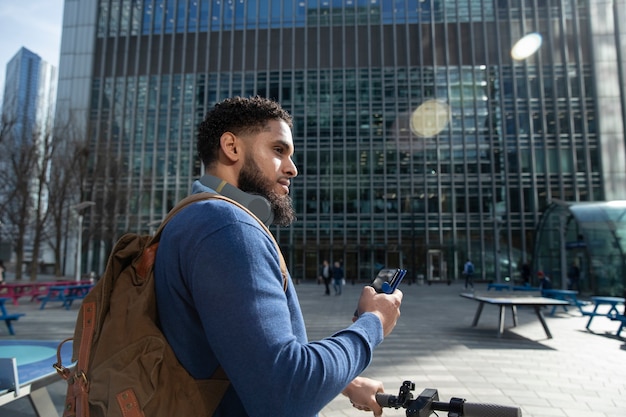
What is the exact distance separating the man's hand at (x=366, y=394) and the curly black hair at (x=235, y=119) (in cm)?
100

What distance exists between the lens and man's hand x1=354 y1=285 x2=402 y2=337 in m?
1.33

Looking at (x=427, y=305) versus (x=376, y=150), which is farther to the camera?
(x=376, y=150)

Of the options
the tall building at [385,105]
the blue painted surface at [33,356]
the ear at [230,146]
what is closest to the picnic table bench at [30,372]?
the blue painted surface at [33,356]

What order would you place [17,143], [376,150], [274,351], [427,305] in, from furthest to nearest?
[376,150] < [17,143] < [427,305] < [274,351]

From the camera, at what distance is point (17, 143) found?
22766 mm

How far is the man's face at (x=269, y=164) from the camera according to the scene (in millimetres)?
1473

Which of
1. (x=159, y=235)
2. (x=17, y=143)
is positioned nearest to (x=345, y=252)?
(x=17, y=143)

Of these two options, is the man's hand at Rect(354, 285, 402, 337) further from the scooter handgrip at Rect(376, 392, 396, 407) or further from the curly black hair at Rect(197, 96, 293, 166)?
the curly black hair at Rect(197, 96, 293, 166)

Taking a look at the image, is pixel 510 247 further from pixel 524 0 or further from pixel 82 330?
pixel 82 330

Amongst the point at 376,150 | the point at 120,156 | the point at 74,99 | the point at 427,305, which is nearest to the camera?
the point at 427,305

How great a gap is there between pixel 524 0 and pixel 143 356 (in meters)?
45.6

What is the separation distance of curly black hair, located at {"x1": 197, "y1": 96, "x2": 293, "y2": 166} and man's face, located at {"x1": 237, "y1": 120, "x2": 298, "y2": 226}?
0.11ft

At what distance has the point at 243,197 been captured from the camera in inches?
55.4

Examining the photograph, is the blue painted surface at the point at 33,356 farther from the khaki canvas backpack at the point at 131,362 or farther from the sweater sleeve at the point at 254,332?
the sweater sleeve at the point at 254,332
